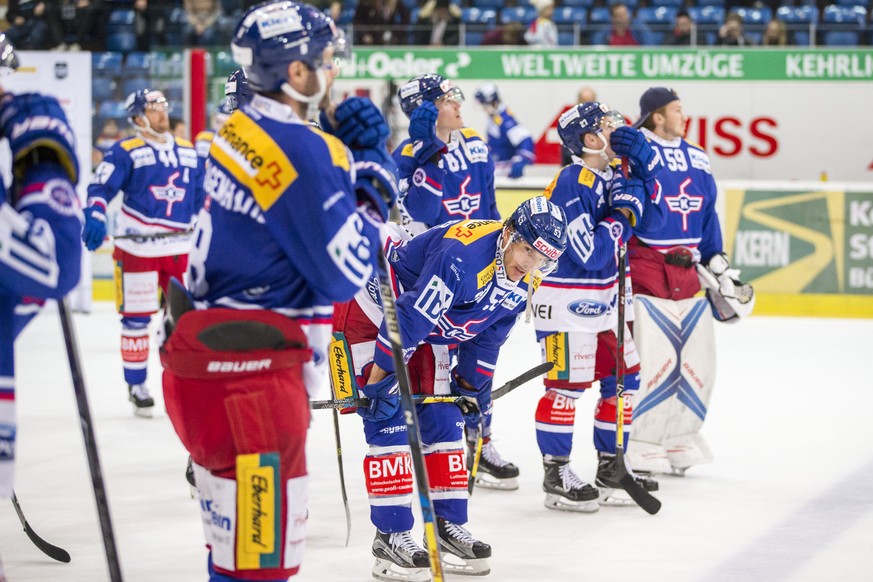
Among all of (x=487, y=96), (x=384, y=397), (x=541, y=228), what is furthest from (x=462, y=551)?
(x=487, y=96)

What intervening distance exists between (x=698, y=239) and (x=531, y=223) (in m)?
1.51

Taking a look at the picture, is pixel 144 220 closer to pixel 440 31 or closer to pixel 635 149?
pixel 635 149

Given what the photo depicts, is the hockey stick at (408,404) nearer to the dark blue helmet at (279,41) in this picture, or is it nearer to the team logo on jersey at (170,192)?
the dark blue helmet at (279,41)

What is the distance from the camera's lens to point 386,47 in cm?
1158

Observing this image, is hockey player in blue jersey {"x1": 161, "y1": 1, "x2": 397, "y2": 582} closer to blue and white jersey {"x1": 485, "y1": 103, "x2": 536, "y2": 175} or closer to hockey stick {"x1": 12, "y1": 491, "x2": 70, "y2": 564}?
hockey stick {"x1": 12, "y1": 491, "x2": 70, "y2": 564}

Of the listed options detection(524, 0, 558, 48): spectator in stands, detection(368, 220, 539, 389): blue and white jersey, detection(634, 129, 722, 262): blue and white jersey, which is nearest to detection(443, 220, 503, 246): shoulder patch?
detection(368, 220, 539, 389): blue and white jersey

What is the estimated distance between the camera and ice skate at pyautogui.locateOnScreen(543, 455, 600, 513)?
4.45 meters

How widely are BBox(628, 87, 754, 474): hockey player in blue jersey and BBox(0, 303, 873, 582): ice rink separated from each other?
0.19 m

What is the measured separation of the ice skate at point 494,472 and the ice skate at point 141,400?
78.1 inches

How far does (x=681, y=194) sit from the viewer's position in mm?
4766

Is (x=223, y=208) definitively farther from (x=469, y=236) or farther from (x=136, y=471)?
(x=136, y=471)

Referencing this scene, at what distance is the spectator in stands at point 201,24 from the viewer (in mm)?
10406

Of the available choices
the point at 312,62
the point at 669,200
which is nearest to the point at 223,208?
the point at 312,62

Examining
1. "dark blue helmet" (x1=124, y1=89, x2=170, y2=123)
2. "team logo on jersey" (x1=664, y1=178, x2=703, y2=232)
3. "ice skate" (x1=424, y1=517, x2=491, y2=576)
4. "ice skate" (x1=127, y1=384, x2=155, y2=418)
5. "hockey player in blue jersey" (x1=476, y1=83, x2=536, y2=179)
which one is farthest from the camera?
"hockey player in blue jersey" (x1=476, y1=83, x2=536, y2=179)
